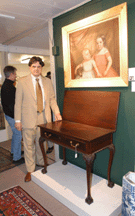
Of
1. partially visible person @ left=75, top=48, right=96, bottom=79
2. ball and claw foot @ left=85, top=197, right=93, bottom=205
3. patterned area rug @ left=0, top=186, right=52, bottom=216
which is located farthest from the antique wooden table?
patterned area rug @ left=0, top=186, right=52, bottom=216

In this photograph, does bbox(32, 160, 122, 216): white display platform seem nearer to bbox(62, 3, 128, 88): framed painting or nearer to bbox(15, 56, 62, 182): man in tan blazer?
bbox(15, 56, 62, 182): man in tan blazer

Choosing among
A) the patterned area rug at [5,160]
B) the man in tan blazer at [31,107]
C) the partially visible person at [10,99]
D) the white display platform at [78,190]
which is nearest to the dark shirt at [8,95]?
the partially visible person at [10,99]

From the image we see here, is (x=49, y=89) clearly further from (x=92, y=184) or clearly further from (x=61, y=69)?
(x=92, y=184)

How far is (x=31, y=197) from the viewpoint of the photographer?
241 centimetres

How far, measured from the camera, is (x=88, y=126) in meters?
2.40

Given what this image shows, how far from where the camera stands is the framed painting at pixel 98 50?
2100 millimetres

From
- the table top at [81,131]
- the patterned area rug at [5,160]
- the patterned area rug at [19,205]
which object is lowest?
the patterned area rug at [19,205]

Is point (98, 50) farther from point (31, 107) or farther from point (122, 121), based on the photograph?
point (31, 107)

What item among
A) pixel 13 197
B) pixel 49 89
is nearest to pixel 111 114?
pixel 49 89

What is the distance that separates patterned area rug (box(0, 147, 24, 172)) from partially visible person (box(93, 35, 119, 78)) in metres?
2.43

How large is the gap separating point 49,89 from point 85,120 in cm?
86

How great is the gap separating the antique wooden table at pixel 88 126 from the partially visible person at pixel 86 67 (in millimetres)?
250

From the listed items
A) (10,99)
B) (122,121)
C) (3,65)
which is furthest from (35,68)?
(3,65)

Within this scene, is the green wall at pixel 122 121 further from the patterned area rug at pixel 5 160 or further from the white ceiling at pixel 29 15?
the patterned area rug at pixel 5 160
